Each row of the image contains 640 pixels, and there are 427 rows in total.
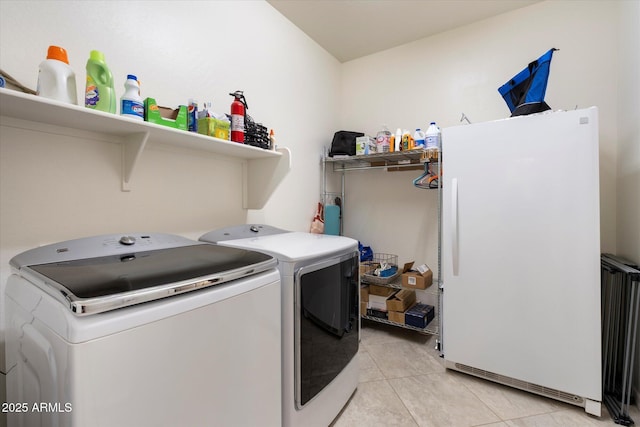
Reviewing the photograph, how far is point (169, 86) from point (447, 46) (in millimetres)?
2378

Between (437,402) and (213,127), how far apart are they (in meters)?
1.98

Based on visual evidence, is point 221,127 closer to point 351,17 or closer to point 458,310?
A: point 351,17

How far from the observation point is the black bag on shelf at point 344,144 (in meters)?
2.73

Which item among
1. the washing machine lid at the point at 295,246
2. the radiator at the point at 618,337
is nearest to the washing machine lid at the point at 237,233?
the washing machine lid at the point at 295,246

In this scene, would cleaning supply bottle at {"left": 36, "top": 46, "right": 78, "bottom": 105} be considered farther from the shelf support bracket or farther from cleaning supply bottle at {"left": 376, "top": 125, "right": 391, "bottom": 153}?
cleaning supply bottle at {"left": 376, "top": 125, "right": 391, "bottom": 153}

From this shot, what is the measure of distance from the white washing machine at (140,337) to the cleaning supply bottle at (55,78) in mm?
508

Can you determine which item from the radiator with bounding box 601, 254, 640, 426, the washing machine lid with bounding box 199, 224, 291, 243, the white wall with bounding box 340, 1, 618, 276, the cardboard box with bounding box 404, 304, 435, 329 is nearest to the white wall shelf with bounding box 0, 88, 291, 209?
the washing machine lid with bounding box 199, 224, 291, 243

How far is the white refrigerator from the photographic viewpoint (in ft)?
5.11

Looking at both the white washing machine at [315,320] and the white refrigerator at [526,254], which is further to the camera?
the white refrigerator at [526,254]

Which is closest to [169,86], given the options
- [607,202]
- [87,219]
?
[87,219]

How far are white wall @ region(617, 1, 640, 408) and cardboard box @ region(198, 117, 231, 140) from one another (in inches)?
91.9

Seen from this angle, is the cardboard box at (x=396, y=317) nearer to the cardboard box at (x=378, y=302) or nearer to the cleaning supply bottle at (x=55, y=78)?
the cardboard box at (x=378, y=302)

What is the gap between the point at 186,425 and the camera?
777 millimetres

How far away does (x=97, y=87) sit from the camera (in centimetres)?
104
